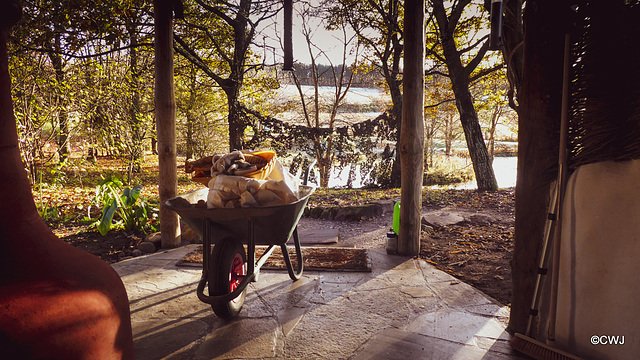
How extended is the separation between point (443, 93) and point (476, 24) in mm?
2953

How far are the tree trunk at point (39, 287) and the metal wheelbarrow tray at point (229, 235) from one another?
3.43ft

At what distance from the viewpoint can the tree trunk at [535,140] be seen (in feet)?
6.48

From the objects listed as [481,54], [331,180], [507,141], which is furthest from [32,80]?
[507,141]

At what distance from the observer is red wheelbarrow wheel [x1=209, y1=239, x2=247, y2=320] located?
7.44ft

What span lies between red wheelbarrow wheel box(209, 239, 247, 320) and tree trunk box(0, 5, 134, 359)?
105 cm

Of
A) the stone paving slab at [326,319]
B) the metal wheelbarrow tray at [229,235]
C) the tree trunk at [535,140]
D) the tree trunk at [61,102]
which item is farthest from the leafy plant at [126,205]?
the tree trunk at [535,140]

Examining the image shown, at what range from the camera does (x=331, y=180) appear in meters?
9.41

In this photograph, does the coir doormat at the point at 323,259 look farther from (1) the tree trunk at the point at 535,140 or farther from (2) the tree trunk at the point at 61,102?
(2) the tree trunk at the point at 61,102

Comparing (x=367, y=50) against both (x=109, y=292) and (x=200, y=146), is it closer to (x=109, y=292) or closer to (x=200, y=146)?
(x=200, y=146)

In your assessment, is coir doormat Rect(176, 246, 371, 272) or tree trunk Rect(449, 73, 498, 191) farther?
tree trunk Rect(449, 73, 498, 191)

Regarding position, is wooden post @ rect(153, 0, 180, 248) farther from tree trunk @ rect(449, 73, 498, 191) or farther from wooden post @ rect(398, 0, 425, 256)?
tree trunk @ rect(449, 73, 498, 191)

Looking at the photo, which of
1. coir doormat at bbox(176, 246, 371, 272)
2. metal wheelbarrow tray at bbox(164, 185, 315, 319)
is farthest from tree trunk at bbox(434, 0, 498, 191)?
metal wheelbarrow tray at bbox(164, 185, 315, 319)

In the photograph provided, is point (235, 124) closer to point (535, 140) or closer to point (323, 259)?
point (323, 259)

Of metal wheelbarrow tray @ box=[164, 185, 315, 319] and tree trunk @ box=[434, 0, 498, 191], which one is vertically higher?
tree trunk @ box=[434, 0, 498, 191]
